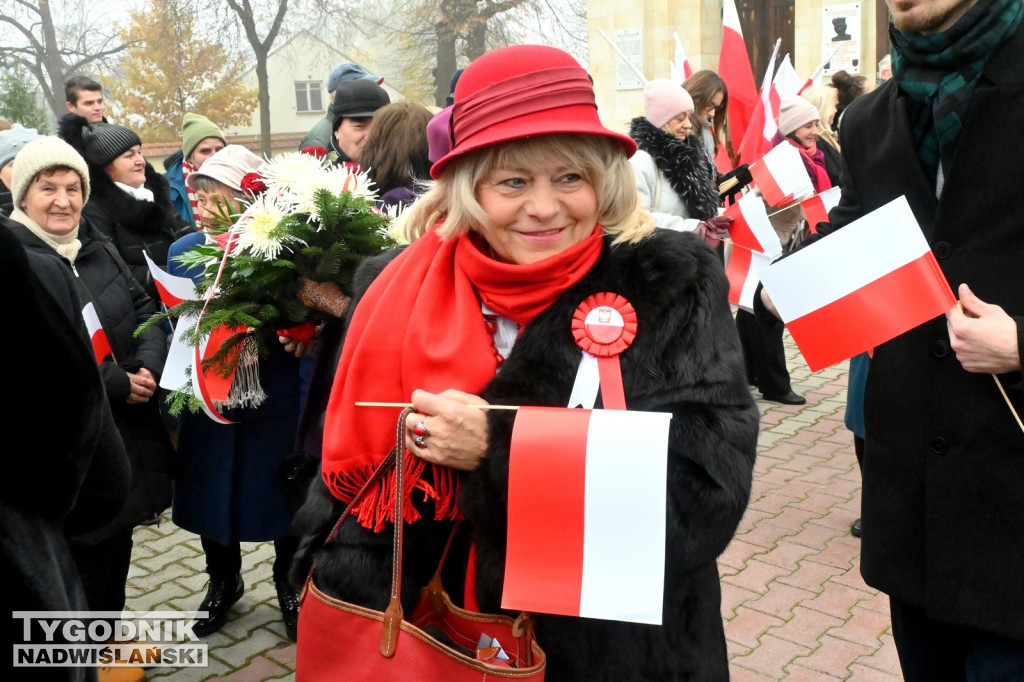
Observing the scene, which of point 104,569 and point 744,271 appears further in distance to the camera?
point 744,271

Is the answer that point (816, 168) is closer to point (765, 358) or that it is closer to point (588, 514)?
point (765, 358)

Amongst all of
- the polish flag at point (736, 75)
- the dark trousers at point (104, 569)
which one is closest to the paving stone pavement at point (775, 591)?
the dark trousers at point (104, 569)

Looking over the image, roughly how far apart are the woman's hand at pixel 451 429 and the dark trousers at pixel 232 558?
8.24ft

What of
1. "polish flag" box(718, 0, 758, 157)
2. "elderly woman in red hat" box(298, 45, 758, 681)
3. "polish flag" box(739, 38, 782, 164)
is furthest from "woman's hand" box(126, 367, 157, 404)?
"polish flag" box(718, 0, 758, 157)

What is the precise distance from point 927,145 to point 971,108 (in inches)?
8.0

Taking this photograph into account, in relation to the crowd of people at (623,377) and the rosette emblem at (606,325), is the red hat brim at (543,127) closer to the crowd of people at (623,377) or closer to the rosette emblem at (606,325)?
the crowd of people at (623,377)

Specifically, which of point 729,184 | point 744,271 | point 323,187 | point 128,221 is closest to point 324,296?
point 323,187

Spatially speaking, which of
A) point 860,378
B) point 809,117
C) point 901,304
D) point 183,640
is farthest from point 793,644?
point 809,117

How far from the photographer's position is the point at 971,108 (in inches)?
85.2

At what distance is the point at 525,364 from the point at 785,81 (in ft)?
21.3

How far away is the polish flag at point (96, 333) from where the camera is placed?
3734 mm

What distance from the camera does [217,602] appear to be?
4.55m

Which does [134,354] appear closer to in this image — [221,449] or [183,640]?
[221,449]

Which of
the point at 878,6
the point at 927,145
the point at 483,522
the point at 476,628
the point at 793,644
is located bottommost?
the point at 793,644
